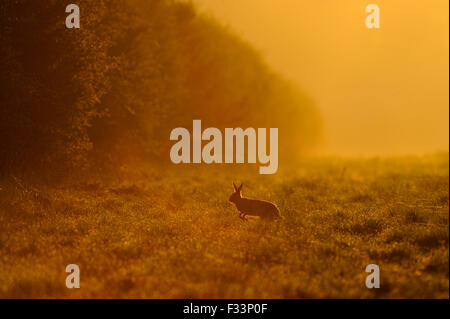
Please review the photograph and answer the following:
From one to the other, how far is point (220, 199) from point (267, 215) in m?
3.66

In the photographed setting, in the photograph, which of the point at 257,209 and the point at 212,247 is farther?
the point at 257,209

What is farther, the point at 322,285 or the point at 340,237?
the point at 340,237

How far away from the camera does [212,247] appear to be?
9.12 m

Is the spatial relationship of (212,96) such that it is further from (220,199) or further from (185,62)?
(220,199)

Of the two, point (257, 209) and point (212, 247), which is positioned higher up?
point (257, 209)

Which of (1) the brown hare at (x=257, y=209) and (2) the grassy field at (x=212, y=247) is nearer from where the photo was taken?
(2) the grassy field at (x=212, y=247)

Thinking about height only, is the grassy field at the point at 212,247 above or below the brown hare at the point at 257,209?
below

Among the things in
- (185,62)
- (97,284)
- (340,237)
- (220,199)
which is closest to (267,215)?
(340,237)

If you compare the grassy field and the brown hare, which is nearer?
the grassy field

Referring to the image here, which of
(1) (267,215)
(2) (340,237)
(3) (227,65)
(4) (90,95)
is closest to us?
(2) (340,237)

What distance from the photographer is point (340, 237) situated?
1009 centimetres

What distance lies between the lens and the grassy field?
7.23 m

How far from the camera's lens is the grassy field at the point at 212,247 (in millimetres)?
7230

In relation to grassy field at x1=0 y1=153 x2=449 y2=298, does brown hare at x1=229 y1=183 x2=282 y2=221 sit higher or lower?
higher
